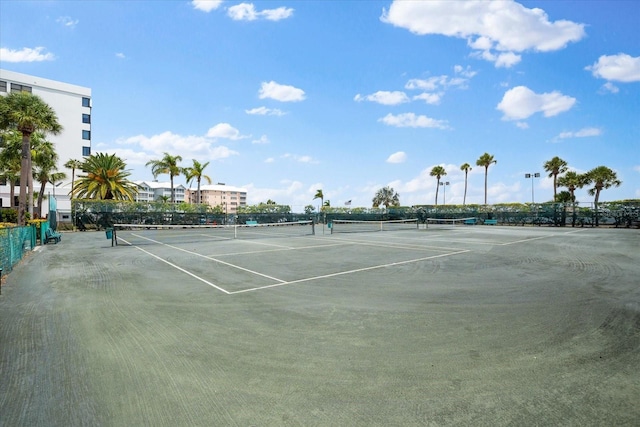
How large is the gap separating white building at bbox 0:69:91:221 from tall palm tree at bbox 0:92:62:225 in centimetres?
4311

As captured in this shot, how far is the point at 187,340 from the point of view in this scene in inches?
208

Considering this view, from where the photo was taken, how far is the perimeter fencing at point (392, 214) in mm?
38625

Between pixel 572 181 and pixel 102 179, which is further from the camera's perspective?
pixel 572 181

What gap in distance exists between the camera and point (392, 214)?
58.2 m

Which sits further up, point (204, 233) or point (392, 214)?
point (392, 214)

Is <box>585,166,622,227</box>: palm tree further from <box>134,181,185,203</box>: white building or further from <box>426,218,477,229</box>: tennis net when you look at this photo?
<box>134,181,185,203</box>: white building

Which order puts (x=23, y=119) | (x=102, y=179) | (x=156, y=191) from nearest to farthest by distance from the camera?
(x=23, y=119), (x=102, y=179), (x=156, y=191)

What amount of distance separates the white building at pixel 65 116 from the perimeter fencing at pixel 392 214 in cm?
3261

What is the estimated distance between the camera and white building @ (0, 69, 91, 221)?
67250 mm

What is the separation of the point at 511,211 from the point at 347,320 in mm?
49219

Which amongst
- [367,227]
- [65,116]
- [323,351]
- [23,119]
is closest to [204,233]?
[23,119]

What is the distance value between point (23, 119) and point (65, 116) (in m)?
56.8

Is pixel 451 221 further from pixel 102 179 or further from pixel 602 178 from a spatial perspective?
pixel 102 179

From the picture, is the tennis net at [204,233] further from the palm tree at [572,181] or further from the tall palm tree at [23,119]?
the palm tree at [572,181]
